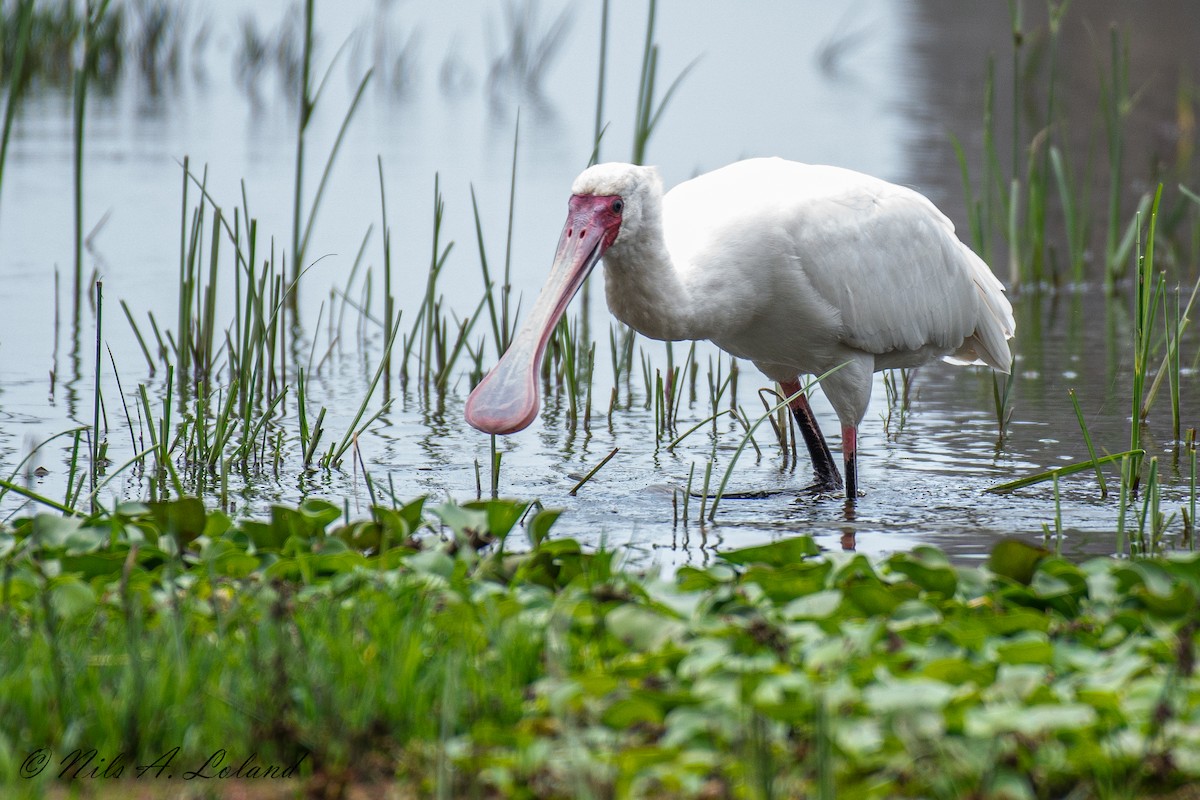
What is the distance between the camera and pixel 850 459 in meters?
6.16

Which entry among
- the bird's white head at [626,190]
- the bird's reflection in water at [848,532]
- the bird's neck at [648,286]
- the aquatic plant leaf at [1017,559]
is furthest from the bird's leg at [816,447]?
the aquatic plant leaf at [1017,559]

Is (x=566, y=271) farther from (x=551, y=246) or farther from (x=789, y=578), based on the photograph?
(x=551, y=246)

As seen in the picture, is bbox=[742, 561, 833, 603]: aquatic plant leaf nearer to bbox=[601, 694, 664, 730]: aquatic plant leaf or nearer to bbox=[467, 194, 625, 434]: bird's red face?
bbox=[601, 694, 664, 730]: aquatic plant leaf

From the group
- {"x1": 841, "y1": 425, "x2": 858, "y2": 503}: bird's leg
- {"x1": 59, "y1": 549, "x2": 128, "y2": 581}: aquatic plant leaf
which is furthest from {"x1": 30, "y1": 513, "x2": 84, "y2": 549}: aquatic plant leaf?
{"x1": 841, "y1": 425, "x2": 858, "y2": 503}: bird's leg

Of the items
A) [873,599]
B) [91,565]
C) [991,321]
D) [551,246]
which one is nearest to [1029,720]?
[873,599]

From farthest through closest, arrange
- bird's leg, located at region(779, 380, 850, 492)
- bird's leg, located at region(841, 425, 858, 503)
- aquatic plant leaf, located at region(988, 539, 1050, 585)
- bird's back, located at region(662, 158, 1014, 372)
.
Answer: bird's leg, located at region(779, 380, 850, 492), bird's leg, located at region(841, 425, 858, 503), bird's back, located at region(662, 158, 1014, 372), aquatic plant leaf, located at region(988, 539, 1050, 585)

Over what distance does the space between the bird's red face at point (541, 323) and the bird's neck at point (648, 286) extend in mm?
90

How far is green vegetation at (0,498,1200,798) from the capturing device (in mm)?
2844

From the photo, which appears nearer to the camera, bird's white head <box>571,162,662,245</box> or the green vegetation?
the green vegetation

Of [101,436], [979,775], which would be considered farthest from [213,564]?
[101,436]

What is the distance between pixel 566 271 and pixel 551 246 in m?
6.43

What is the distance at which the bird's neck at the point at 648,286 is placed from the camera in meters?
5.17

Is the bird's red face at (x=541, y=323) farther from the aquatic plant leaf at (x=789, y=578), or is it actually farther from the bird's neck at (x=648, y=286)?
the aquatic plant leaf at (x=789, y=578)

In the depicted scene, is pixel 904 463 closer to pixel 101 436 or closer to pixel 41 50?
pixel 101 436
